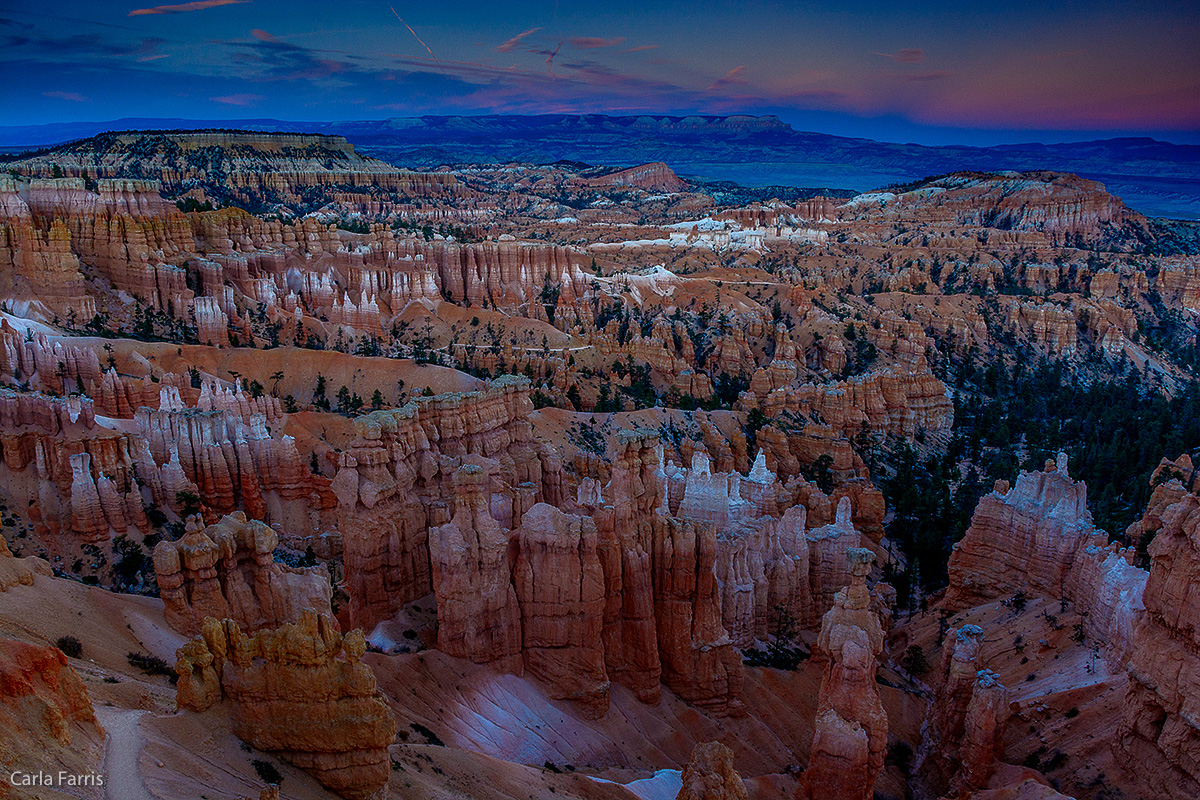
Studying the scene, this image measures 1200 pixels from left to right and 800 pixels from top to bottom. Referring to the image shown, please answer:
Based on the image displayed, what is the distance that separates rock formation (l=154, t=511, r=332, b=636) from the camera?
19078 mm

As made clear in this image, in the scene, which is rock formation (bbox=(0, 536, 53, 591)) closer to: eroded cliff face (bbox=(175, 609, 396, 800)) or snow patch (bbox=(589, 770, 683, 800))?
eroded cliff face (bbox=(175, 609, 396, 800))

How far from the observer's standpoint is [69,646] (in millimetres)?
15922

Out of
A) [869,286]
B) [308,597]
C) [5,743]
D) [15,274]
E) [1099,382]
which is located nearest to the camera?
[5,743]

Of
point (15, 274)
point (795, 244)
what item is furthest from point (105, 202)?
point (795, 244)

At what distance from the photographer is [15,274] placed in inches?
2101

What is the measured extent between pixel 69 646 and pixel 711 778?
1210 cm

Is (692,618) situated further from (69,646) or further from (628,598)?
(69,646)

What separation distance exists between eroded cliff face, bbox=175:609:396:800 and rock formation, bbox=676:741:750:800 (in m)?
5.31

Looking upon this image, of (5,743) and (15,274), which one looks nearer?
(5,743)

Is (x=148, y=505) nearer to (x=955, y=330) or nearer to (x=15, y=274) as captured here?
(x=15, y=274)

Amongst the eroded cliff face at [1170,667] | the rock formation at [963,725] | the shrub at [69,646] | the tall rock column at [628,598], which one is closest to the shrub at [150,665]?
the shrub at [69,646]

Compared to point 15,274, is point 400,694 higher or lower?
lower

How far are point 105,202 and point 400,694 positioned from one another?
203 ft

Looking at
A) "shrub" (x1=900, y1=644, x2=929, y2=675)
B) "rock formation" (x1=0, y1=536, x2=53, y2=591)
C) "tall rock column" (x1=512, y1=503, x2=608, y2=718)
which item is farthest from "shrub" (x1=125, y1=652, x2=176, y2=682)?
"shrub" (x1=900, y1=644, x2=929, y2=675)
